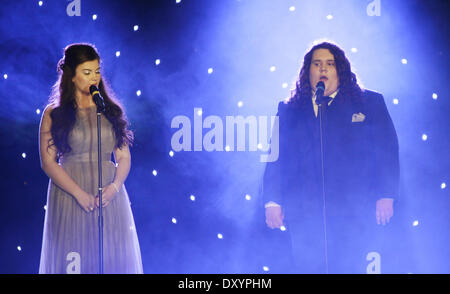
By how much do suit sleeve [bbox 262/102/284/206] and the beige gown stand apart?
898mm

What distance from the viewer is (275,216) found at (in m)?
4.67

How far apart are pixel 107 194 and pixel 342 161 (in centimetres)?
147

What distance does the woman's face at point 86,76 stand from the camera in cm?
456

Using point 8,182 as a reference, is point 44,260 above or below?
below

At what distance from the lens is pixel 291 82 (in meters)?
4.70

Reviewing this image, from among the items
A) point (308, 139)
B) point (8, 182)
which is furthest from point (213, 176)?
point (8, 182)

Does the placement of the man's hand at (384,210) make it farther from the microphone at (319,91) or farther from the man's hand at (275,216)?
the microphone at (319,91)

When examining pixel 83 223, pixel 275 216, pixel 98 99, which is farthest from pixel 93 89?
pixel 275 216

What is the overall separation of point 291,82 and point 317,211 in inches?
32.7

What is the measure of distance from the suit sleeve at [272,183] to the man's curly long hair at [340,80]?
206 mm

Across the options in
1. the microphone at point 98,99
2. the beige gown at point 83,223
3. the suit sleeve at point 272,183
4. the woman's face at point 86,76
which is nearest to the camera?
the microphone at point 98,99

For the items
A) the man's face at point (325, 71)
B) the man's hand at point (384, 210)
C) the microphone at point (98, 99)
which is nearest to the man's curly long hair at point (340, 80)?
the man's face at point (325, 71)

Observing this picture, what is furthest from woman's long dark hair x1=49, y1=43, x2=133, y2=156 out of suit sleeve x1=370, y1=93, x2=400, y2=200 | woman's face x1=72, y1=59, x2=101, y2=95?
suit sleeve x1=370, y1=93, x2=400, y2=200
